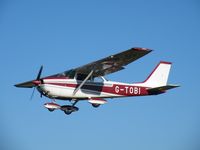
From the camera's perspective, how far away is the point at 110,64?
86.8ft

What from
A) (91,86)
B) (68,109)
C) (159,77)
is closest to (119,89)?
(91,86)

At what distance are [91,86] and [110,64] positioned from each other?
5.94ft

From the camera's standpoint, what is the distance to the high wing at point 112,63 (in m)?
24.3

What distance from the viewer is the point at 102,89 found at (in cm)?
2756

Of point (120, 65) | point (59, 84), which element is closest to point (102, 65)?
point (120, 65)

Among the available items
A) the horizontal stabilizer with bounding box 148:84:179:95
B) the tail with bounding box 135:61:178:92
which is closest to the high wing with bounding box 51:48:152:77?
the tail with bounding box 135:61:178:92

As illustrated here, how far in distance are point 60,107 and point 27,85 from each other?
478 centimetres

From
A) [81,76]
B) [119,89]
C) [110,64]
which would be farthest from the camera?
[119,89]

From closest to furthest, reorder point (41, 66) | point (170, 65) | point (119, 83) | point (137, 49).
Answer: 1. point (137, 49)
2. point (41, 66)
3. point (119, 83)
4. point (170, 65)

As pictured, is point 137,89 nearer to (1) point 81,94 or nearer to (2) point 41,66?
(1) point 81,94

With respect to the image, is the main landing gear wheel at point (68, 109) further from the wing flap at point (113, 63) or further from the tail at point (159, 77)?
the tail at point (159, 77)

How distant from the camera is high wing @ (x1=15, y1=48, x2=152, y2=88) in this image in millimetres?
24547

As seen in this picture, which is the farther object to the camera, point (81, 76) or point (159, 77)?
point (159, 77)

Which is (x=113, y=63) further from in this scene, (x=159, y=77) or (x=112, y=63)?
(x=159, y=77)
